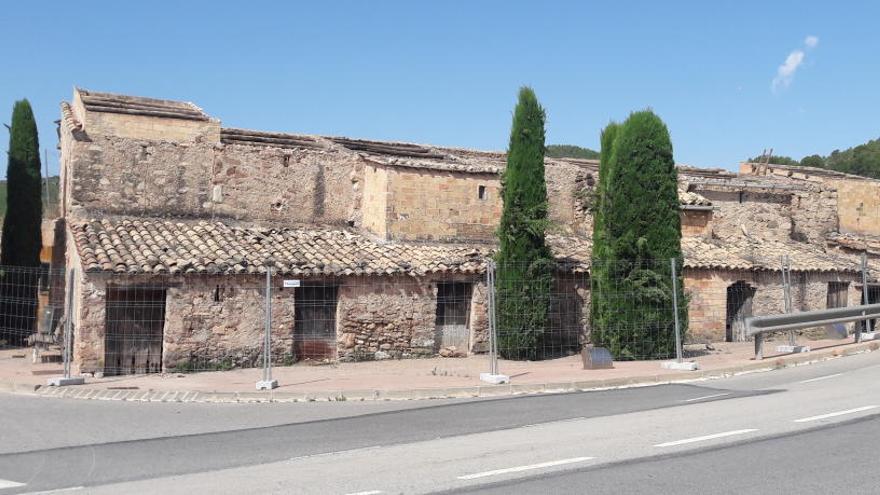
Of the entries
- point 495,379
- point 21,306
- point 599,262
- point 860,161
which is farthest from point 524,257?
point 860,161

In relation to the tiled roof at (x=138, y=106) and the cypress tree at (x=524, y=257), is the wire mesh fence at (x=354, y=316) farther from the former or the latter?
the tiled roof at (x=138, y=106)

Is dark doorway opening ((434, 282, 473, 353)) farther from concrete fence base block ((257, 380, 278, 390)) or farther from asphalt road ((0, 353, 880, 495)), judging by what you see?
asphalt road ((0, 353, 880, 495))

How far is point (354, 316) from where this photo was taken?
18.1 metres

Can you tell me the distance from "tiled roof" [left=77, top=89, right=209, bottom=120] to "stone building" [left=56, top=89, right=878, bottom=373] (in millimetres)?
74

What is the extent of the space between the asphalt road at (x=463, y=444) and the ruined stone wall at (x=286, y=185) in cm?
848

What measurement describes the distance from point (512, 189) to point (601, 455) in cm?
1178

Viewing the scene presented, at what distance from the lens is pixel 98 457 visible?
8.49 metres

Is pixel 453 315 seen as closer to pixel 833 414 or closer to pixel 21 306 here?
pixel 833 414

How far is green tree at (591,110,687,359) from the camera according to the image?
18188mm

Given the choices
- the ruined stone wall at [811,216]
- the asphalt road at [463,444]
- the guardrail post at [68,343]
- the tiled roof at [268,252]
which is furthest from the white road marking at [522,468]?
the ruined stone wall at [811,216]

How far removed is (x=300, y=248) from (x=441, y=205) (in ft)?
15.0

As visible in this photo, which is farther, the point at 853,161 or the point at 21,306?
the point at 853,161

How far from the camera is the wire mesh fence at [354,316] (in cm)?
1627

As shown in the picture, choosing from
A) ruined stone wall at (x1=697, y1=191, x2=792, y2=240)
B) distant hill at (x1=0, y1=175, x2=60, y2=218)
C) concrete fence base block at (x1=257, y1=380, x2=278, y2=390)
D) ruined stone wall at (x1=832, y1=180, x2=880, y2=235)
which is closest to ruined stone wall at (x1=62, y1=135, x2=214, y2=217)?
concrete fence base block at (x1=257, y1=380, x2=278, y2=390)
